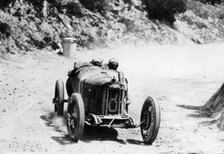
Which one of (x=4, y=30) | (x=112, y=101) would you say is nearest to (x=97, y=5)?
(x=4, y=30)

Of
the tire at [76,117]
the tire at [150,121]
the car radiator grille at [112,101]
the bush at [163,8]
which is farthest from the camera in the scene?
the bush at [163,8]

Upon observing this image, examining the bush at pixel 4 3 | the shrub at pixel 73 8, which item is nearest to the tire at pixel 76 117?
the bush at pixel 4 3

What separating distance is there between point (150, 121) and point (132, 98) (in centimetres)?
500

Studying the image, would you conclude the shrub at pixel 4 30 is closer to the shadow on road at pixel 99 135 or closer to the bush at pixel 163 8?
the shadow on road at pixel 99 135

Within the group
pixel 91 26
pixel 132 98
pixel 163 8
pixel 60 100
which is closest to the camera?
pixel 60 100

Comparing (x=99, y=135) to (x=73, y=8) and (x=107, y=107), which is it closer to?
(x=107, y=107)

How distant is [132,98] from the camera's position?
50.5ft

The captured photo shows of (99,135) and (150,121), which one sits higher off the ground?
(150,121)

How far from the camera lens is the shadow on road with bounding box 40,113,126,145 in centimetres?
1037

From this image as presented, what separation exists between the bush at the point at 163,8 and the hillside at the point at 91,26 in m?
0.53

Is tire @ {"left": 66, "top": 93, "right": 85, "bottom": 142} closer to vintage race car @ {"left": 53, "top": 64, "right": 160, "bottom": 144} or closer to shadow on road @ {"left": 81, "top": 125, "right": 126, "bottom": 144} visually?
vintage race car @ {"left": 53, "top": 64, "right": 160, "bottom": 144}

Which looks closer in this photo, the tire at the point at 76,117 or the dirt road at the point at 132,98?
the tire at the point at 76,117

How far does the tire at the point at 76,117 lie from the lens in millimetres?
9688

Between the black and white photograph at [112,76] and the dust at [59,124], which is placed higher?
the black and white photograph at [112,76]
